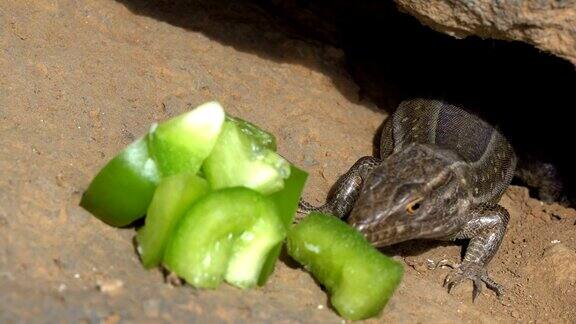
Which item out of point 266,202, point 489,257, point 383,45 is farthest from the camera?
point 383,45

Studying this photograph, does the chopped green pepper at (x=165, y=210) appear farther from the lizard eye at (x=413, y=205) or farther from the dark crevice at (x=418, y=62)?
the dark crevice at (x=418, y=62)

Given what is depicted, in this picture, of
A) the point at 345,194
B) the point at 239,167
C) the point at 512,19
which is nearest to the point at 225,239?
the point at 239,167

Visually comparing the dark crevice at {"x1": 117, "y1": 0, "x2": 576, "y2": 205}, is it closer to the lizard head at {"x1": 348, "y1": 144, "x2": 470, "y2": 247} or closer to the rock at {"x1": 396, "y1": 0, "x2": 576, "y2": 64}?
the lizard head at {"x1": 348, "y1": 144, "x2": 470, "y2": 247}

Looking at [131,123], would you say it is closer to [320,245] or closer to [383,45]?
[320,245]

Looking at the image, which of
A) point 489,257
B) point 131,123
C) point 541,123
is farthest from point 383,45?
point 131,123

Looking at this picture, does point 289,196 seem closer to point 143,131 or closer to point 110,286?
point 110,286

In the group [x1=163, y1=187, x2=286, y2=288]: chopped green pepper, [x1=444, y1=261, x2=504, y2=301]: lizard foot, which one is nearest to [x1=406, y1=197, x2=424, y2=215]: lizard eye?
[x1=444, y1=261, x2=504, y2=301]: lizard foot
